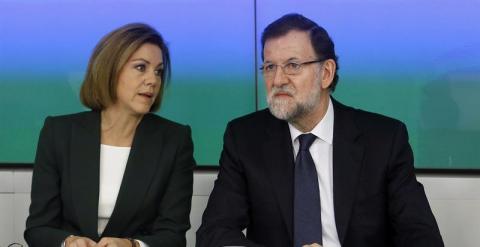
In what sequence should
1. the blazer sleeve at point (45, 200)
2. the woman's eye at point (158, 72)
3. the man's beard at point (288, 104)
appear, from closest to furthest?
the man's beard at point (288, 104)
the blazer sleeve at point (45, 200)
the woman's eye at point (158, 72)

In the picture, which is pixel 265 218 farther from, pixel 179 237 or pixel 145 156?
pixel 145 156

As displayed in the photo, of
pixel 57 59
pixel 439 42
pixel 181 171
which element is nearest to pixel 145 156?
pixel 181 171

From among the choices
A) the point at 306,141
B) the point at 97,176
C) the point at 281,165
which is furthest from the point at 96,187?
the point at 306,141

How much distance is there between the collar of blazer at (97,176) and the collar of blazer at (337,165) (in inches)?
18.7

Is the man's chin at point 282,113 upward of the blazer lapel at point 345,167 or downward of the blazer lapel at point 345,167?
upward

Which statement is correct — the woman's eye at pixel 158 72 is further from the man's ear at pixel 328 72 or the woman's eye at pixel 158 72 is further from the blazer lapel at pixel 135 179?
the man's ear at pixel 328 72

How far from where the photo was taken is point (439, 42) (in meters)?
3.43

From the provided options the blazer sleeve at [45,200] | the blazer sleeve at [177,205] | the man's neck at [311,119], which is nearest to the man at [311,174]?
the man's neck at [311,119]

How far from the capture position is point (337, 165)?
255cm

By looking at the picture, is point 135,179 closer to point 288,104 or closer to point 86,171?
point 86,171

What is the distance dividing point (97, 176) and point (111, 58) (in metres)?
0.45

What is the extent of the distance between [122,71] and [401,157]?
3.56 feet

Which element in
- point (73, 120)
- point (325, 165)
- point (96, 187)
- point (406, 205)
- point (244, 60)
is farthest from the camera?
point (244, 60)

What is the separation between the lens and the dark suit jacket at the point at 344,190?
2498 millimetres
